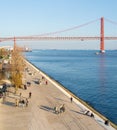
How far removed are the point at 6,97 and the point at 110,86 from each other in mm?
15452

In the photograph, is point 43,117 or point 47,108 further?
point 47,108

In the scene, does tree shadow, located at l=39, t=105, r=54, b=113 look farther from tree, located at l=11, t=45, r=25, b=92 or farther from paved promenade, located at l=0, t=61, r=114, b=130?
tree, located at l=11, t=45, r=25, b=92

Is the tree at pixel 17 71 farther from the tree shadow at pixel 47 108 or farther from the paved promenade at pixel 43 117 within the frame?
the tree shadow at pixel 47 108

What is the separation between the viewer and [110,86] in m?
34.3

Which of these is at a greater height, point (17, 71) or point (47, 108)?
point (17, 71)

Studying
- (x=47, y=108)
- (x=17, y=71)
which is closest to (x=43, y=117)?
(x=47, y=108)

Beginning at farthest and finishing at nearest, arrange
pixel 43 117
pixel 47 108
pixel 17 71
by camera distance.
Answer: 1. pixel 17 71
2. pixel 47 108
3. pixel 43 117

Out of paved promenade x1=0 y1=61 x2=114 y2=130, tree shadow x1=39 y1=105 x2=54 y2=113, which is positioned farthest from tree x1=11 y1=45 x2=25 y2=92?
tree shadow x1=39 y1=105 x2=54 y2=113

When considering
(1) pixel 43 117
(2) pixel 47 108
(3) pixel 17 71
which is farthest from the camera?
(3) pixel 17 71

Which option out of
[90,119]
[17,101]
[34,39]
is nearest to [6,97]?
[17,101]

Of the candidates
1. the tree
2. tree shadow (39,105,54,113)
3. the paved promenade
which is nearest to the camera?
the paved promenade

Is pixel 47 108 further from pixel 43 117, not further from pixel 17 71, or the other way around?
pixel 17 71

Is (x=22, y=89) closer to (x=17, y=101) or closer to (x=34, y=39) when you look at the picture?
(x=17, y=101)

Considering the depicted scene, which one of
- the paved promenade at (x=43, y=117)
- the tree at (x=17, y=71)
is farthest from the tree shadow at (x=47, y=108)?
the tree at (x=17, y=71)
